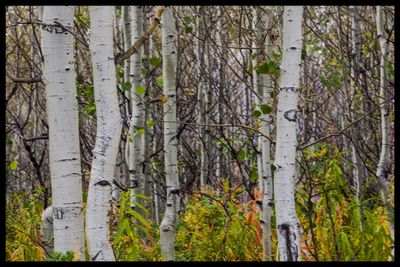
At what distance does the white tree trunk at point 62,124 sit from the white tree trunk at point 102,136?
0.46 ft

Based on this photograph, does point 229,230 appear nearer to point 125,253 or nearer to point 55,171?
point 125,253

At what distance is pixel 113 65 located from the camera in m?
2.85

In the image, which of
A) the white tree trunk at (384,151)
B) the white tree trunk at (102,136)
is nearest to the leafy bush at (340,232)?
the white tree trunk at (384,151)

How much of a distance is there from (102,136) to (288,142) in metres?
0.96

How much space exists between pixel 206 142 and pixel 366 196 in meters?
2.15

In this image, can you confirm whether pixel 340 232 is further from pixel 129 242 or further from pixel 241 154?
pixel 129 242

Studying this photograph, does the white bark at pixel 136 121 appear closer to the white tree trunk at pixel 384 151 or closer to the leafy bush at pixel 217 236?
the leafy bush at pixel 217 236

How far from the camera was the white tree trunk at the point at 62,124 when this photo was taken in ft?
9.44

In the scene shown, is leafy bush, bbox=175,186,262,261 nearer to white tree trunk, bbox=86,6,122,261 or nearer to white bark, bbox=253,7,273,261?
white bark, bbox=253,7,273,261

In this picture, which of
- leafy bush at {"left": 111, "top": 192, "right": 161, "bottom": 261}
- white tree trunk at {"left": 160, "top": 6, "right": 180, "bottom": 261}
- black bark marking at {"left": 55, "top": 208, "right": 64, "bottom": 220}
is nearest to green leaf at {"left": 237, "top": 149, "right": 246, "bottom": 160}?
white tree trunk at {"left": 160, "top": 6, "right": 180, "bottom": 261}

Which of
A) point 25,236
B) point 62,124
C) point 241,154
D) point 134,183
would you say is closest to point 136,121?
point 134,183

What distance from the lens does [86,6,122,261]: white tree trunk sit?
2.81m

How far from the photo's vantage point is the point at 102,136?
283cm

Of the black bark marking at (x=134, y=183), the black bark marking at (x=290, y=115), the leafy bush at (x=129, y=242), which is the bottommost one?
the leafy bush at (x=129, y=242)
